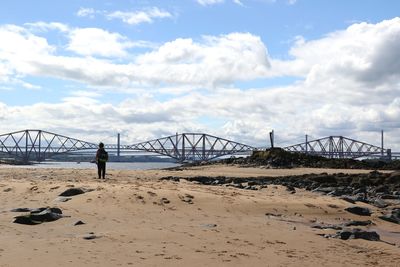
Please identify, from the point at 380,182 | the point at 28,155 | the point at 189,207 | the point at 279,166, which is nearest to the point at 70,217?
the point at 189,207

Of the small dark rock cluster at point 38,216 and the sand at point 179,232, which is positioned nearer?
the sand at point 179,232

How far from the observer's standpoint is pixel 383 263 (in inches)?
324

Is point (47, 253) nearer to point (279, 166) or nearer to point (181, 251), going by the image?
point (181, 251)

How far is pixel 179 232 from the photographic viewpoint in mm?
9797

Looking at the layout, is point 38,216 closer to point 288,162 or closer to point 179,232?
point 179,232

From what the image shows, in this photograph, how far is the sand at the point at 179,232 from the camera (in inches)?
304

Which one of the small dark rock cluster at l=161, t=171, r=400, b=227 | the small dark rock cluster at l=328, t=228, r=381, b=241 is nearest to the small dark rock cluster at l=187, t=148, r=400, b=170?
the small dark rock cluster at l=161, t=171, r=400, b=227

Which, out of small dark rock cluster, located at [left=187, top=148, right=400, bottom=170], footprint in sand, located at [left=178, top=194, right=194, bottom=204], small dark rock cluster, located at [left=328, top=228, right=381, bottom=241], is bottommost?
small dark rock cluster, located at [left=328, top=228, right=381, bottom=241]

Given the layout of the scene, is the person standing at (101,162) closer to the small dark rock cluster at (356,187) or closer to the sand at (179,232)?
the small dark rock cluster at (356,187)

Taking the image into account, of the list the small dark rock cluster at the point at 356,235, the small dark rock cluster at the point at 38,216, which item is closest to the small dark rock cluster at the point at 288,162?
the small dark rock cluster at the point at 356,235

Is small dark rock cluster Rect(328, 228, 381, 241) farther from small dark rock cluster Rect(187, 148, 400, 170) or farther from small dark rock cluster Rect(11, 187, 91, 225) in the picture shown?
small dark rock cluster Rect(187, 148, 400, 170)

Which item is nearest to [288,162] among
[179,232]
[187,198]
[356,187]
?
[356,187]

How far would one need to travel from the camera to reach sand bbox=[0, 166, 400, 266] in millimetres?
7715

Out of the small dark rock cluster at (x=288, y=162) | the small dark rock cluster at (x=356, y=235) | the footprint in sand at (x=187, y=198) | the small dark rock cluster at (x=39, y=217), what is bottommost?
the small dark rock cluster at (x=356, y=235)
